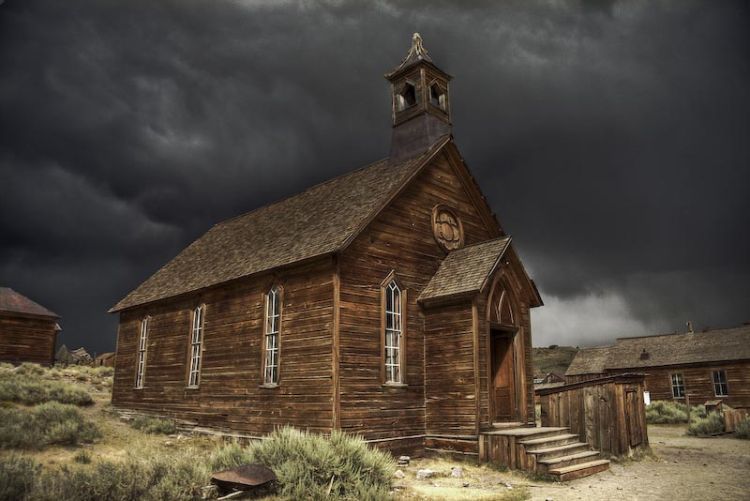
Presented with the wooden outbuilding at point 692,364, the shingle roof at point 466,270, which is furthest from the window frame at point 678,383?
the shingle roof at point 466,270

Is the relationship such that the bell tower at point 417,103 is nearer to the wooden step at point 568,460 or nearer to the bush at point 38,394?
the wooden step at point 568,460

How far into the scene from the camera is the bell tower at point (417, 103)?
1752 cm

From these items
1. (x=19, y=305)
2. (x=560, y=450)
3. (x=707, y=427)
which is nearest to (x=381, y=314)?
(x=560, y=450)

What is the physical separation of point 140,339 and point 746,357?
3351cm

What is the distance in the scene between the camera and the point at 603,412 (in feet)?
45.9

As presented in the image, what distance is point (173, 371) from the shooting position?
19312mm

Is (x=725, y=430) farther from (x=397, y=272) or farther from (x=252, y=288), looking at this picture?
(x=252, y=288)

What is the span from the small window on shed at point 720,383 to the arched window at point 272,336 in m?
31.6

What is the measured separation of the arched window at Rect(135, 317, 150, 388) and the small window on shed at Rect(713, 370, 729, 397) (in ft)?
109

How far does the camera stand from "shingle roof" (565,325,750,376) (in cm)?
3581

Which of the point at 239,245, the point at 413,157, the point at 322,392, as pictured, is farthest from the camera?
the point at 239,245

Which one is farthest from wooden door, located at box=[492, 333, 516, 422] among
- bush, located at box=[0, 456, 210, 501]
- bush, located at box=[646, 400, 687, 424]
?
bush, located at box=[646, 400, 687, 424]

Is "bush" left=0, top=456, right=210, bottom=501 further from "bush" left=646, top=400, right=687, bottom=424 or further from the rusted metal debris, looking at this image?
"bush" left=646, top=400, right=687, bottom=424

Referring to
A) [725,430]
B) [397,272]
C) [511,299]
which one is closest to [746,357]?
[725,430]
